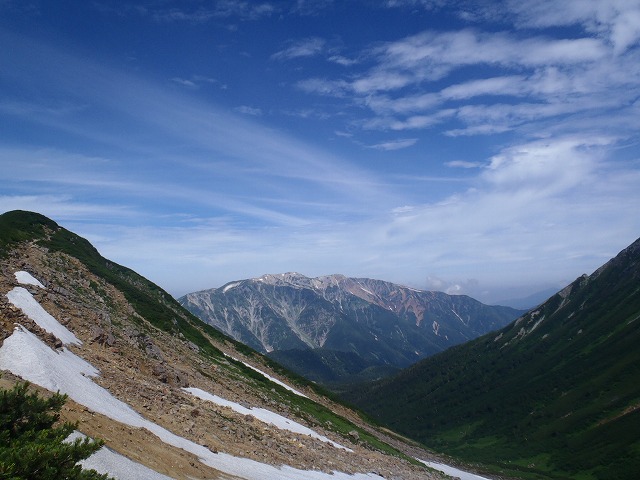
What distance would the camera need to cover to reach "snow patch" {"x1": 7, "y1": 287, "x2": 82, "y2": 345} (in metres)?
32.8

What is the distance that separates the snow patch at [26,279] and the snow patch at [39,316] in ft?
15.1

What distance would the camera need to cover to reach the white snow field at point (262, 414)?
4172 centimetres

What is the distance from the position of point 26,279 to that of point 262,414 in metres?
27.1

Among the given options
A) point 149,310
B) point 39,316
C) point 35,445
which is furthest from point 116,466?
point 149,310

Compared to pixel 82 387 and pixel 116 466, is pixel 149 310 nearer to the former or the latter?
pixel 82 387

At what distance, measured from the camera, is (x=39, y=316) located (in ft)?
111

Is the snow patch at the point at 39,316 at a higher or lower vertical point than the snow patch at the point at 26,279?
lower

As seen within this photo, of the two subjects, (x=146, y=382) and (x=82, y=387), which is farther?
(x=146, y=382)

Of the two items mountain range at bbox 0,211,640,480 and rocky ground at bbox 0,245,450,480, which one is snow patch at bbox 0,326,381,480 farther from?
rocky ground at bbox 0,245,450,480

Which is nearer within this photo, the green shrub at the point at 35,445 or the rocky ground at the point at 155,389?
the green shrub at the point at 35,445

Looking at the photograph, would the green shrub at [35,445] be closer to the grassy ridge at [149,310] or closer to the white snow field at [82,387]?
the white snow field at [82,387]

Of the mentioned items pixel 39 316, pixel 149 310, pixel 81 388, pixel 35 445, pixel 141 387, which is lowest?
→ pixel 141 387

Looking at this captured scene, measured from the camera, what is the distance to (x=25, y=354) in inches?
970

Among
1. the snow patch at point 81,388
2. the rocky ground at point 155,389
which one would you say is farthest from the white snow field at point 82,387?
the rocky ground at point 155,389
